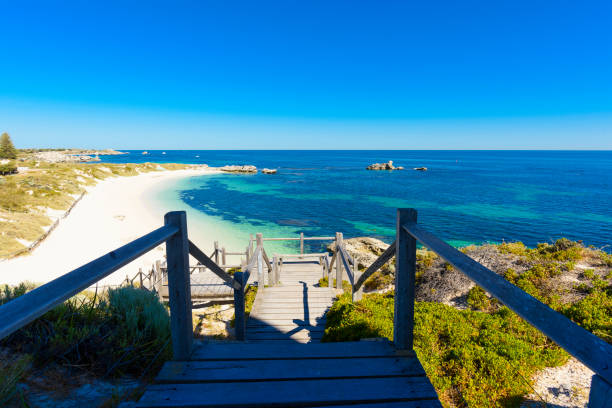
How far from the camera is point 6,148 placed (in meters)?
65.7

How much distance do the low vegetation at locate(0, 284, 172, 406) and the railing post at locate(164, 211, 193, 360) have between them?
2.20 ft

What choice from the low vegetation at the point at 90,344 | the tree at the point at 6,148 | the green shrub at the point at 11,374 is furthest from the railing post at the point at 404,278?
the tree at the point at 6,148

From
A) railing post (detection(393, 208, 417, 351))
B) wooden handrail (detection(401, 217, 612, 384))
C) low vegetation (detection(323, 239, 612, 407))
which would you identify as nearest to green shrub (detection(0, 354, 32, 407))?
railing post (detection(393, 208, 417, 351))

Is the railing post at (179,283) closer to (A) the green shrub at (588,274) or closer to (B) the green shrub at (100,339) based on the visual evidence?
(B) the green shrub at (100,339)

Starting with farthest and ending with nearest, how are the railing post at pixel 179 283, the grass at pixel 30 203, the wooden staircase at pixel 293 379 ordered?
the grass at pixel 30 203, the railing post at pixel 179 283, the wooden staircase at pixel 293 379

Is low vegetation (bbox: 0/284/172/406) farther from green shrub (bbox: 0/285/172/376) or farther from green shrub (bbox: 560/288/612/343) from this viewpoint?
green shrub (bbox: 560/288/612/343)

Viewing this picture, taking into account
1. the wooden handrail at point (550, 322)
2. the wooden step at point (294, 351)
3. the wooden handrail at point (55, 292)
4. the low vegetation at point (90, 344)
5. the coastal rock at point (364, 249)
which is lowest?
the coastal rock at point (364, 249)

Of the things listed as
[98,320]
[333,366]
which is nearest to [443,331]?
[333,366]

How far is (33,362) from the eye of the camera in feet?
9.30

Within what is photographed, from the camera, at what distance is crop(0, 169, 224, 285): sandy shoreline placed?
1303 centimetres

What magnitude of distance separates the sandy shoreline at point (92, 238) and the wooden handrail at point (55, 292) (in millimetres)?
12642

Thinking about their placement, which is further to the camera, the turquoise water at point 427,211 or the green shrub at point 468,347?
the turquoise water at point 427,211

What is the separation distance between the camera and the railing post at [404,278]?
239cm

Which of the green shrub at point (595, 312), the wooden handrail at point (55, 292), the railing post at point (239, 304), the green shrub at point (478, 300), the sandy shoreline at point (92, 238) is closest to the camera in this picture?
the wooden handrail at point (55, 292)
